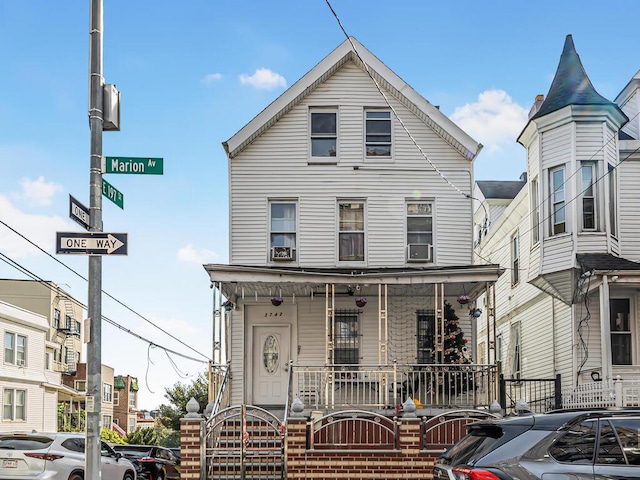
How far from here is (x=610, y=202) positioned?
20641 millimetres

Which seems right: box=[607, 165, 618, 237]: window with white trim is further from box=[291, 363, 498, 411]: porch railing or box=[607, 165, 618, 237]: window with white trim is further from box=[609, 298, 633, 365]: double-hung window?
box=[291, 363, 498, 411]: porch railing

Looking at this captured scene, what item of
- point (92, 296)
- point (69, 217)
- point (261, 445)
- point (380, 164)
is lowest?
point (261, 445)

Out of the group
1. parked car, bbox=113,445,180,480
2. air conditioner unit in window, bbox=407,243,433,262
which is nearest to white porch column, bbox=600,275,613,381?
air conditioner unit in window, bbox=407,243,433,262

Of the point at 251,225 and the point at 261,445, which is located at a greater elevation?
the point at 251,225

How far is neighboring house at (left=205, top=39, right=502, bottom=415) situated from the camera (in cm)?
2059

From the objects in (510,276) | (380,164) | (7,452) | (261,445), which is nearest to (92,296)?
(7,452)

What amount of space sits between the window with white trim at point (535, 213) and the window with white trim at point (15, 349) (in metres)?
29.2

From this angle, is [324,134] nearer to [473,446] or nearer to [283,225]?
[283,225]

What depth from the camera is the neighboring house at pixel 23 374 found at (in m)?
41.1

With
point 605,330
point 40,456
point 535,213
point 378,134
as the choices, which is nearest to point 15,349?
point 378,134

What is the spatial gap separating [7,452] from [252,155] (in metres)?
10.1

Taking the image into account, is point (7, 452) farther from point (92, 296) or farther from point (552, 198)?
point (552, 198)

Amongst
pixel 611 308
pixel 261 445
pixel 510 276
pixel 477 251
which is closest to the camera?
pixel 261 445

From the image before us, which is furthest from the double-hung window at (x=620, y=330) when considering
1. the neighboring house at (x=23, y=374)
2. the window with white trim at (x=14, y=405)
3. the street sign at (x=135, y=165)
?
the window with white trim at (x=14, y=405)
